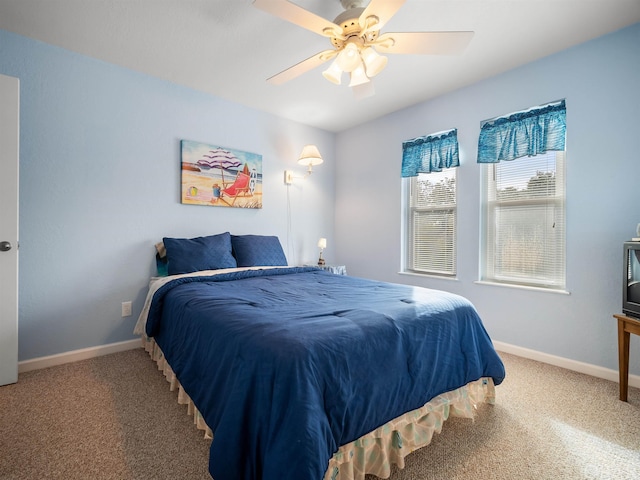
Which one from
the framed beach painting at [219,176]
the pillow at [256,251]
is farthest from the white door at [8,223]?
the pillow at [256,251]

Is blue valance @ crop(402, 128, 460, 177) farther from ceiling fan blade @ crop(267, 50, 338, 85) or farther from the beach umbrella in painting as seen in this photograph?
the beach umbrella in painting

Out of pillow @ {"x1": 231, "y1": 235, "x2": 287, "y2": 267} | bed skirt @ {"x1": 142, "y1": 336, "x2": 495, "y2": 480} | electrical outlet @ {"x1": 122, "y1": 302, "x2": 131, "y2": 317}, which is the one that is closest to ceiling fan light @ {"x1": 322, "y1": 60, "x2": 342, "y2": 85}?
pillow @ {"x1": 231, "y1": 235, "x2": 287, "y2": 267}

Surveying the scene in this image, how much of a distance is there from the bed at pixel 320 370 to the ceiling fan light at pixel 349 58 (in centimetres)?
138

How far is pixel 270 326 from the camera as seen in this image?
52.2 inches

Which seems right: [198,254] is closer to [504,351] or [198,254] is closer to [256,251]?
[256,251]

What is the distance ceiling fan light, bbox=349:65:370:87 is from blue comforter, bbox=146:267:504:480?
1375 millimetres

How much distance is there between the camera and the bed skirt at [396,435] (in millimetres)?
1225

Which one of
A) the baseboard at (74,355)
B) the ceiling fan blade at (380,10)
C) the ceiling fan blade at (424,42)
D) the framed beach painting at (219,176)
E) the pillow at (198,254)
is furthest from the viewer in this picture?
the framed beach painting at (219,176)

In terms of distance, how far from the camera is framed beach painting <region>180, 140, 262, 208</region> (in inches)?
123

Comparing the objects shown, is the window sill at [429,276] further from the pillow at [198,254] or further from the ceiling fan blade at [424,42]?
the ceiling fan blade at [424,42]

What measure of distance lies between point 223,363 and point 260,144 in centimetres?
288

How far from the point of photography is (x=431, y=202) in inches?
137

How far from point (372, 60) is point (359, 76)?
0.52 feet

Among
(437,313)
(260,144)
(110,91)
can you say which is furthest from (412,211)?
(110,91)
